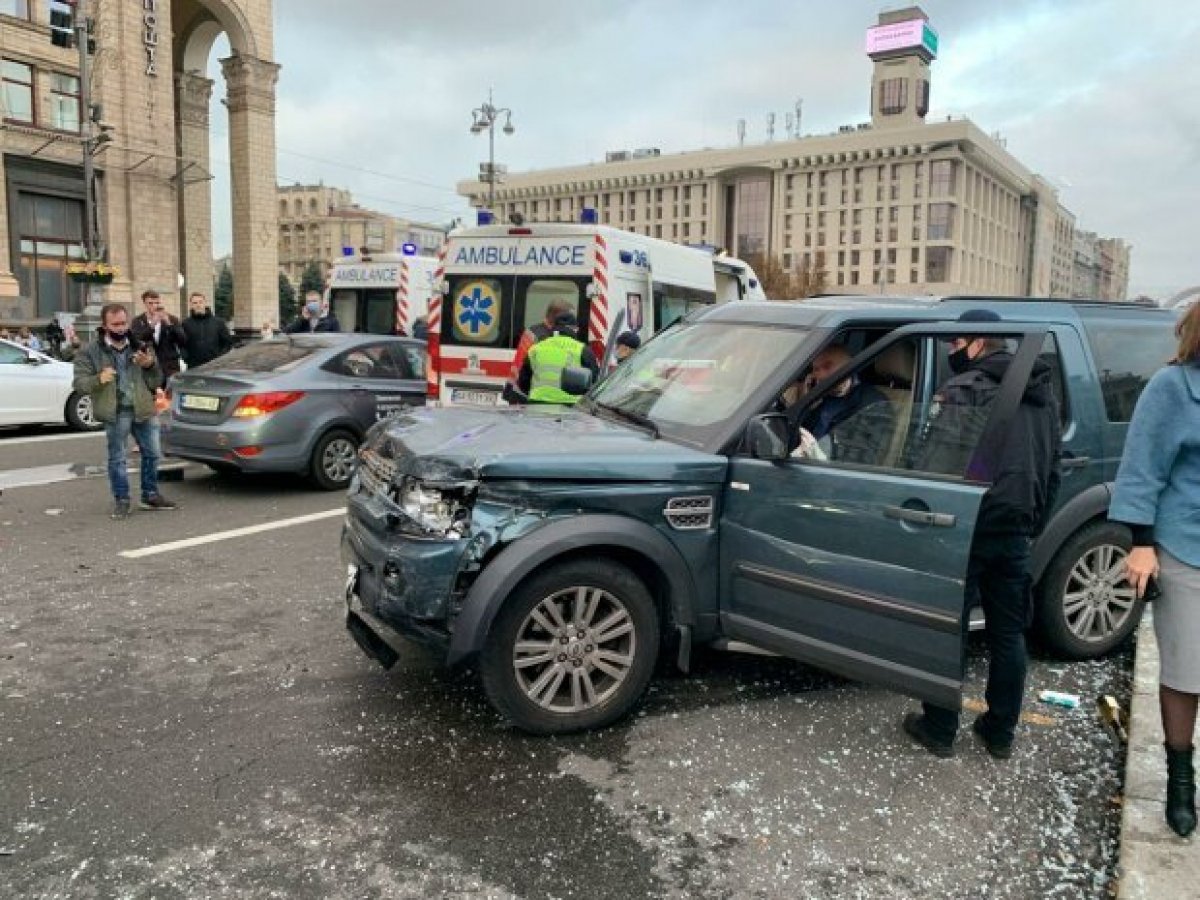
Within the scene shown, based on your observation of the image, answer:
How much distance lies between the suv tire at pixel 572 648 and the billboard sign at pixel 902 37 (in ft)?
515

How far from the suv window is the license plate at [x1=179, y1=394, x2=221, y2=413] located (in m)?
6.96

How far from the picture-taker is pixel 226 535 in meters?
7.05

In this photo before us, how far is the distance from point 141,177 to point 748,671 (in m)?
35.3

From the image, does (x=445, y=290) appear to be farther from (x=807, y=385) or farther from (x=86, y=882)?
(x=86, y=882)

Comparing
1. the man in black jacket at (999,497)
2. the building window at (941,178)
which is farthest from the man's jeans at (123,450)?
the building window at (941,178)

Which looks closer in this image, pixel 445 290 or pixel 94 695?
pixel 94 695

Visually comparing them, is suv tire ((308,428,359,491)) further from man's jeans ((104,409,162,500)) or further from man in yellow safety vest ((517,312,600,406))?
man in yellow safety vest ((517,312,600,406))

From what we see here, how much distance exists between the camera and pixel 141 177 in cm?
3350

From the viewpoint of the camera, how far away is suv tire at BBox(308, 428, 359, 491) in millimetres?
8797

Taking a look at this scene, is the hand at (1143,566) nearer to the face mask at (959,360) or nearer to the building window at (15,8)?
the face mask at (959,360)

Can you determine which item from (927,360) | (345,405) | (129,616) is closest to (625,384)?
(927,360)

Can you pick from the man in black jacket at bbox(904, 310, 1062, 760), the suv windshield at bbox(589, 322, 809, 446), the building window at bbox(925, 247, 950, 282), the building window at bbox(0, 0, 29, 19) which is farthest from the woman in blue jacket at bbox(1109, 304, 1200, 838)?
the building window at bbox(925, 247, 950, 282)

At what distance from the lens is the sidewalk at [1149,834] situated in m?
2.86

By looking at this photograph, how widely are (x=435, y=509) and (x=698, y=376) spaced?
1.49 meters
